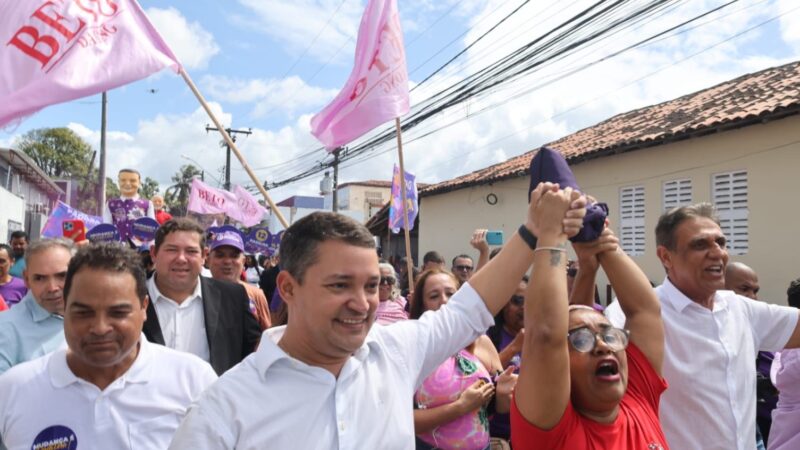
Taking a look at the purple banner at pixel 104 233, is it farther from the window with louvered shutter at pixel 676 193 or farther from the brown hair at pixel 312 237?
the window with louvered shutter at pixel 676 193

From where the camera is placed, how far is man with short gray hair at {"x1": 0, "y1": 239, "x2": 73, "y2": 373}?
8.52ft

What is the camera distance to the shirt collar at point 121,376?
1.94 m

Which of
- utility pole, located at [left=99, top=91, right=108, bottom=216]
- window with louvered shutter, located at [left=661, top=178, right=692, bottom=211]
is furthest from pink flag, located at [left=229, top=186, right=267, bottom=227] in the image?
window with louvered shutter, located at [left=661, top=178, right=692, bottom=211]

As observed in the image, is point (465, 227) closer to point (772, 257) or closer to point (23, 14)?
point (772, 257)

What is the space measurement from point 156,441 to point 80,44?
2.75 m

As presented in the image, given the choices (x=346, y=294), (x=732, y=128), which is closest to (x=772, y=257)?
(x=732, y=128)

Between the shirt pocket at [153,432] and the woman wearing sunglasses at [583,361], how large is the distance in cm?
114

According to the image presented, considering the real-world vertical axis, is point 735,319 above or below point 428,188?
below

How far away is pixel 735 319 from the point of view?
283 centimetres

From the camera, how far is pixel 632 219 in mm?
11719

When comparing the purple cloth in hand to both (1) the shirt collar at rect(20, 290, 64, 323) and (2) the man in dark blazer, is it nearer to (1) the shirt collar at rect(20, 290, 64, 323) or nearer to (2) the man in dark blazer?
(2) the man in dark blazer

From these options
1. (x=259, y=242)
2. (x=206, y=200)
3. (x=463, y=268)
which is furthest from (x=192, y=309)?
(x=206, y=200)

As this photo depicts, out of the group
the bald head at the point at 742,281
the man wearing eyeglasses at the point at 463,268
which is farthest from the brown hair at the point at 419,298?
the man wearing eyeglasses at the point at 463,268

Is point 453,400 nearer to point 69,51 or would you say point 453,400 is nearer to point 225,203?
point 69,51
